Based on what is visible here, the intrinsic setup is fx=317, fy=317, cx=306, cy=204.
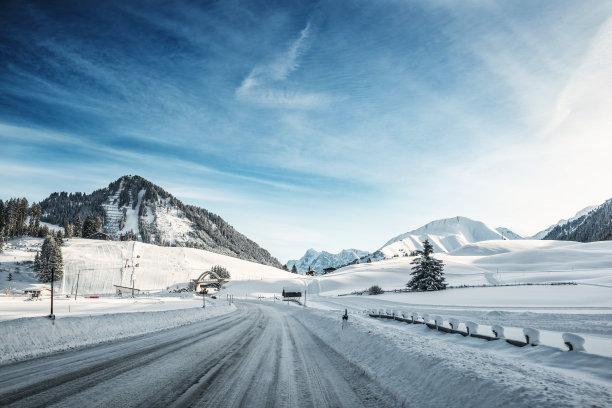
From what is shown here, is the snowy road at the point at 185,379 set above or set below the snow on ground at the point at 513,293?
above

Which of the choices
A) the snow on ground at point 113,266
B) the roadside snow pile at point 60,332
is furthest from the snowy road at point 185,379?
the snow on ground at point 113,266

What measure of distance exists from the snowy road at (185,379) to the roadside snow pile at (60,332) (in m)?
1.13

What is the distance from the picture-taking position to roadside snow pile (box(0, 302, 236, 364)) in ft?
29.9

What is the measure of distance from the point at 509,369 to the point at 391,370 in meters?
2.58

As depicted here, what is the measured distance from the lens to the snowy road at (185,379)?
5535 mm

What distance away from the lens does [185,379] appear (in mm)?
6777

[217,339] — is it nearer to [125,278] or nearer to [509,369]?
[509,369]

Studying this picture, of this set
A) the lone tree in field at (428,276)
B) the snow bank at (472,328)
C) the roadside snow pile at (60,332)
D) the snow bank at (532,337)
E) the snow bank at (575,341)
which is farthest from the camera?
the lone tree in field at (428,276)

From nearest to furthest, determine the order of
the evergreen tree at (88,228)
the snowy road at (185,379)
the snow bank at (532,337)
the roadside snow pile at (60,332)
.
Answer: the snowy road at (185,379), the roadside snow pile at (60,332), the snow bank at (532,337), the evergreen tree at (88,228)

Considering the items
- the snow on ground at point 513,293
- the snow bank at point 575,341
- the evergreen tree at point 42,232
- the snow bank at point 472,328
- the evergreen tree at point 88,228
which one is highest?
the evergreen tree at point 88,228

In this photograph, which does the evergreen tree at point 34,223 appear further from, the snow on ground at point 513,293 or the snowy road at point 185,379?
the snowy road at point 185,379

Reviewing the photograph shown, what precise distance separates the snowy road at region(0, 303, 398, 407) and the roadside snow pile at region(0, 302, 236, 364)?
113 centimetres

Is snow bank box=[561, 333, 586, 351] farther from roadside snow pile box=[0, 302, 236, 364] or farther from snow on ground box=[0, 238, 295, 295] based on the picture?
snow on ground box=[0, 238, 295, 295]

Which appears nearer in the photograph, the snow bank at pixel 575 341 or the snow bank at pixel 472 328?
the snow bank at pixel 575 341
